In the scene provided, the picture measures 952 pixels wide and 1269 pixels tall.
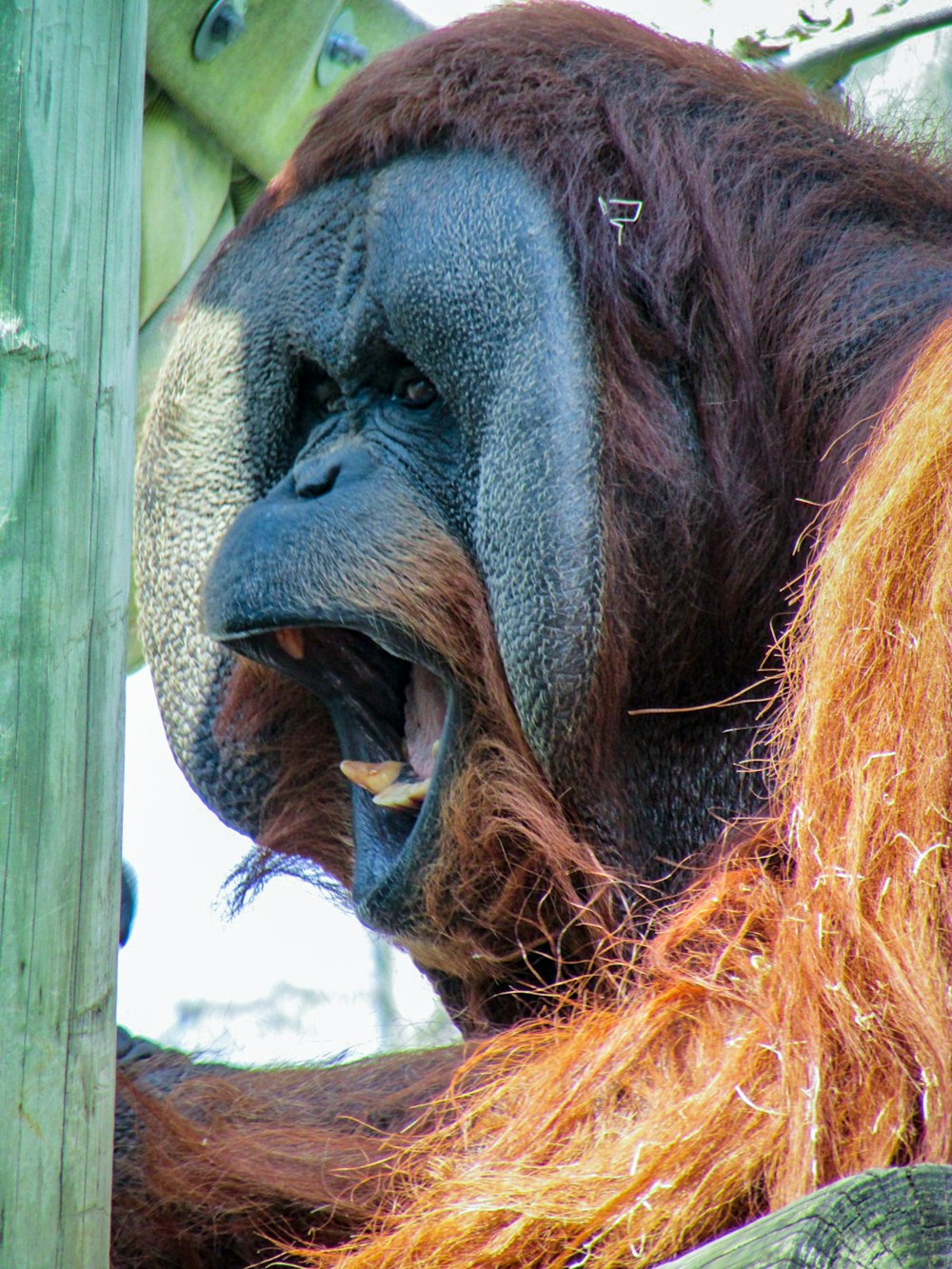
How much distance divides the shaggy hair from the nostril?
12 cm

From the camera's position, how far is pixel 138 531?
1718mm

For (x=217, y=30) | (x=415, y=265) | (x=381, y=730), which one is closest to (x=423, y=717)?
(x=381, y=730)

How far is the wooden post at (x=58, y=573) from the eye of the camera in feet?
3.18

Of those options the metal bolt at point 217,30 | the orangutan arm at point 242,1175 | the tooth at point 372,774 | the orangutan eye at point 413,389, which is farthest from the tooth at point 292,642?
the metal bolt at point 217,30

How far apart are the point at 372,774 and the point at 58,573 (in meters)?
0.56

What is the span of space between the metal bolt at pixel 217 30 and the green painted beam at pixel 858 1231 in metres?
1.93

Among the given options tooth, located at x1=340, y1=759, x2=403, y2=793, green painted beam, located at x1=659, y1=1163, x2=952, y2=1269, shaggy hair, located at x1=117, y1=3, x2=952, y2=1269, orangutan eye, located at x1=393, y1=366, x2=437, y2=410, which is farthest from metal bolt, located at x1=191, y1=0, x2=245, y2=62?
green painted beam, located at x1=659, y1=1163, x2=952, y2=1269

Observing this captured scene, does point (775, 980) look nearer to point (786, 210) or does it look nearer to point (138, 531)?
point (786, 210)

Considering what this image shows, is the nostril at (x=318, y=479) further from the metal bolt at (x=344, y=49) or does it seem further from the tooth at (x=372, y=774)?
the metal bolt at (x=344, y=49)

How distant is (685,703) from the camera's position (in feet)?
4.54

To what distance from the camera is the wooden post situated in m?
0.97

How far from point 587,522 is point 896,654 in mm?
292

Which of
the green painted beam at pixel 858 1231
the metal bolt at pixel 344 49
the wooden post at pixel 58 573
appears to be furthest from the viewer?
the metal bolt at pixel 344 49

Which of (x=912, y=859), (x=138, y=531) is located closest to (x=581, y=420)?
(x=912, y=859)
